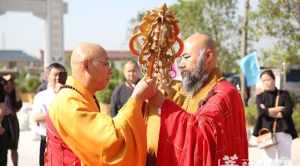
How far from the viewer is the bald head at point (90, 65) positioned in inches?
116

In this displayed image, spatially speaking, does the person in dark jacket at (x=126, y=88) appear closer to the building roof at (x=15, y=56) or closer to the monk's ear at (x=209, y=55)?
the monk's ear at (x=209, y=55)

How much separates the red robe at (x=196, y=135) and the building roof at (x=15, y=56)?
60.1 meters

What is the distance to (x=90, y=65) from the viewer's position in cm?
294

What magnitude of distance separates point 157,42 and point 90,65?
0.40 meters

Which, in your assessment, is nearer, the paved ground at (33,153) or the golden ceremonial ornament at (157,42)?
the golden ceremonial ornament at (157,42)

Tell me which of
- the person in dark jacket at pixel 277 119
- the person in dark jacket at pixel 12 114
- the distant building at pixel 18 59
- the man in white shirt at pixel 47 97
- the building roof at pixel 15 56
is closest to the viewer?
the man in white shirt at pixel 47 97

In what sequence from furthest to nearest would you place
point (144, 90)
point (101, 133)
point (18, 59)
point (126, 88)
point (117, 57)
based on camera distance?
point (18, 59) < point (117, 57) < point (126, 88) < point (144, 90) < point (101, 133)

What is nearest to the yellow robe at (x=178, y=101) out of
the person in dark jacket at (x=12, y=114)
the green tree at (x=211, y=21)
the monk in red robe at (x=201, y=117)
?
the monk in red robe at (x=201, y=117)

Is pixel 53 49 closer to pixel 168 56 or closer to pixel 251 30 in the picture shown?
pixel 251 30

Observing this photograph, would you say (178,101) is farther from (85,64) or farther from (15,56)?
(15,56)

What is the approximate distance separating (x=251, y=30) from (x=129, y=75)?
618 centimetres

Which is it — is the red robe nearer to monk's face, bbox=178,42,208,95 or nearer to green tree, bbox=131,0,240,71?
monk's face, bbox=178,42,208,95

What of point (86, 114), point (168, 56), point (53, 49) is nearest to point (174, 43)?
point (168, 56)

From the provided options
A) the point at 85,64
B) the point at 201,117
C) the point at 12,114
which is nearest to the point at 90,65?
the point at 85,64
